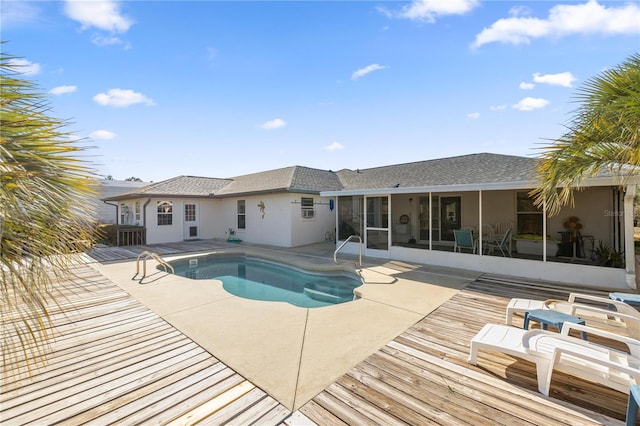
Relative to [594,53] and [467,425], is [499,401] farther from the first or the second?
[594,53]

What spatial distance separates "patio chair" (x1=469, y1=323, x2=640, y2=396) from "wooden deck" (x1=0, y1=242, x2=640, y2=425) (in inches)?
9.6

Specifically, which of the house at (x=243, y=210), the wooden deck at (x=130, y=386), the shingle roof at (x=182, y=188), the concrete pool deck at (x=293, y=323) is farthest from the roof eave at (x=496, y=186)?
the shingle roof at (x=182, y=188)

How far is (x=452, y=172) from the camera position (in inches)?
472

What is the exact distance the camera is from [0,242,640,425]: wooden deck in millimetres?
2490

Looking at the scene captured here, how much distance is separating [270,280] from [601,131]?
28.1 feet

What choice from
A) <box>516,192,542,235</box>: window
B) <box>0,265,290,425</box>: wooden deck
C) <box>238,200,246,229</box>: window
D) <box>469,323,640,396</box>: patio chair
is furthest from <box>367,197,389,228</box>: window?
<box>238,200,246,229</box>: window

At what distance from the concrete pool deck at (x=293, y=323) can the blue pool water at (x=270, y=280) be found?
1.04m

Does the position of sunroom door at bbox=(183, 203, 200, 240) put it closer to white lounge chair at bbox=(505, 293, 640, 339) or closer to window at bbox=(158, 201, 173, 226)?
window at bbox=(158, 201, 173, 226)

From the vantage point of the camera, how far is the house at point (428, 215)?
770 centimetres

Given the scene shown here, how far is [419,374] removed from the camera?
10.3ft

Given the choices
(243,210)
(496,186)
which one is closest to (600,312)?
(496,186)

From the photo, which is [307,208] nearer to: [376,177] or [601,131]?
[376,177]

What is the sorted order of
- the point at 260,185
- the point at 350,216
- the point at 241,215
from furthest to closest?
Answer: the point at 241,215
the point at 260,185
the point at 350,216

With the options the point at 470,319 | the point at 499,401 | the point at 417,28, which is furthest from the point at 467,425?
the point at 417,28
